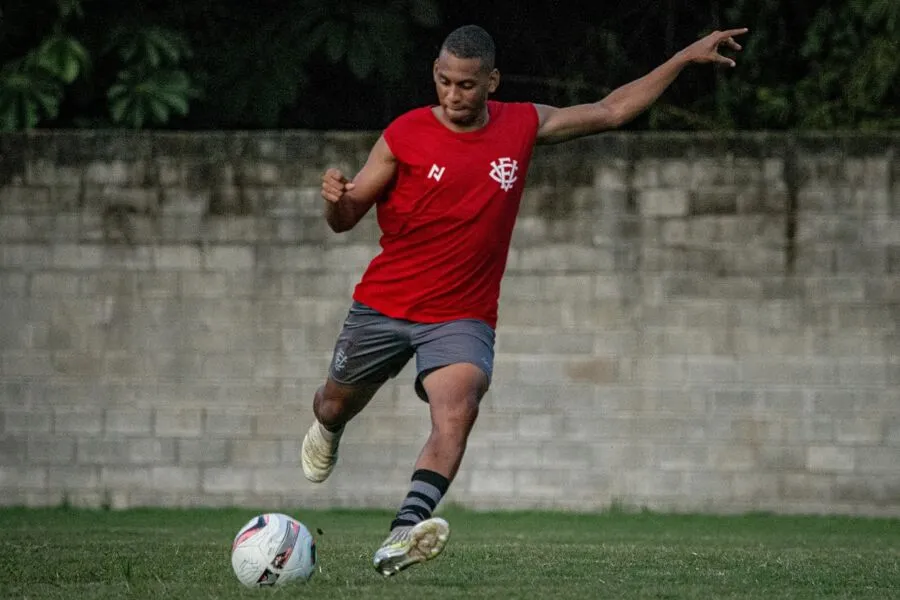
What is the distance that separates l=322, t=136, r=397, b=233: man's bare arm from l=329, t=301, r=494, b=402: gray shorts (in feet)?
1.57

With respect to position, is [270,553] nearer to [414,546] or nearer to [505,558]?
[414,546]

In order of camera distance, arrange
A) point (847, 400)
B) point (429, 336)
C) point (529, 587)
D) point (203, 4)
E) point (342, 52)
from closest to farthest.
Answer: point (529, 587), point (429, 336), point (847, 400), point (342, 52), point (203, 4)

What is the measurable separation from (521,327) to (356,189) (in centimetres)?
500

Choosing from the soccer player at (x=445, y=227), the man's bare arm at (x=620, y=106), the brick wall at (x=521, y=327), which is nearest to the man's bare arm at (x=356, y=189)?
the soccer player at (x=445, y=227)

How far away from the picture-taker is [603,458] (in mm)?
11461

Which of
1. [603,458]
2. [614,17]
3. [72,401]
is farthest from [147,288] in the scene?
[614,17]

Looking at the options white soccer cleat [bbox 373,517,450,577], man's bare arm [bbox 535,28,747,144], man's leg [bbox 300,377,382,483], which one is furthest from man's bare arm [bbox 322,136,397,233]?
white soccer cleat [bbox 373,517,450,577]

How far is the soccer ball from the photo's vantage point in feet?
19.7

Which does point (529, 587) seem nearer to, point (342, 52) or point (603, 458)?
point (603, 458)

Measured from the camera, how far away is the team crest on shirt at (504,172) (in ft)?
21.7

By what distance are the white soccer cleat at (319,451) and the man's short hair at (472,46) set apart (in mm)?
2051

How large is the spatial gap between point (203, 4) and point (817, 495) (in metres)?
6.03

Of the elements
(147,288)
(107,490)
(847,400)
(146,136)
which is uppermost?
(146,136)

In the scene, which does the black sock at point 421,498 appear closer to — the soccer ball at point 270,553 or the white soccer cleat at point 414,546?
the white soccer cleat at point 414,546
